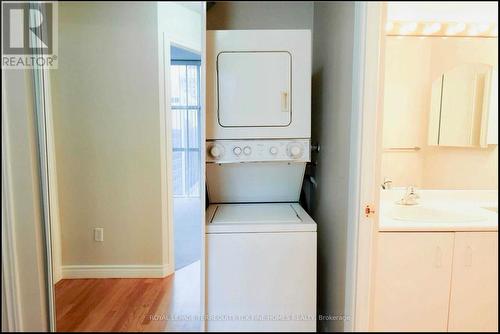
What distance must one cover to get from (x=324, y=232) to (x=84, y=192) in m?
1.47

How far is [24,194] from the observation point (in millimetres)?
1311

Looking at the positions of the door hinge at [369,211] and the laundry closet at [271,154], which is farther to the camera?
the laundry closet at [271,154]

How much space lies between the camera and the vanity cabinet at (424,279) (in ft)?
4.82

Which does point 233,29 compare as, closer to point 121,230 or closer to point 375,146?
point 375,146

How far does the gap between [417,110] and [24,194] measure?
254 cm

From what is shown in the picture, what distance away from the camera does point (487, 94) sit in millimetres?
1574

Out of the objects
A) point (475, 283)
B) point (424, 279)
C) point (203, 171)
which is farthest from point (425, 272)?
point (203, 171)

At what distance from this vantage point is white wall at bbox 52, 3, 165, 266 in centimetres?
138

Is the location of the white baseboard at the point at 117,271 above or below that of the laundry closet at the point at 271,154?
below

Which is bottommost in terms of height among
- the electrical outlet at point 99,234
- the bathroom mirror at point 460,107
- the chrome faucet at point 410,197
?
the electrical outlet at point 99,234

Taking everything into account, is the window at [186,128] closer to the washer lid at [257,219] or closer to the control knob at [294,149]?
the washer lid at [257,219]

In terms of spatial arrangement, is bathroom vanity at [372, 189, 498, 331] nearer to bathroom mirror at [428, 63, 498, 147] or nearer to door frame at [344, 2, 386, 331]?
door frame at [344, 2, 386, 331]

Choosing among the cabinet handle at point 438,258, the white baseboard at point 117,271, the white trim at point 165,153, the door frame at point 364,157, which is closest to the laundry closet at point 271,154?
the door frame at point 364,157

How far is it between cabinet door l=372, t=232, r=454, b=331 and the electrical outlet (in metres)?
1.58
